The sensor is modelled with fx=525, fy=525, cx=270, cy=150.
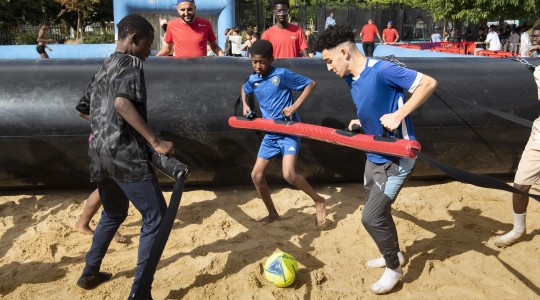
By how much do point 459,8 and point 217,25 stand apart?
11.4 meters

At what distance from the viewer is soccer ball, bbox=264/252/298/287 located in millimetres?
3688

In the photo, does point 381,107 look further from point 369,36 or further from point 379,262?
point 369,36

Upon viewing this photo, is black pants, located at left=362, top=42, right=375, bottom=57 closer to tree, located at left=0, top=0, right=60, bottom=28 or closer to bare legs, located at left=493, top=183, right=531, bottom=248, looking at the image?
bare legs, located at left=493, top=183, right=531, bottom=248

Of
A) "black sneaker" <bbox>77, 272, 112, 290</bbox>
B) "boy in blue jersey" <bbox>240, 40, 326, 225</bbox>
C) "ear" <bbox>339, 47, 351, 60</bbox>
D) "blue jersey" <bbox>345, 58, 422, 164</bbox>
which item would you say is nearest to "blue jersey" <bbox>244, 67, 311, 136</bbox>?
"boy in blue jersey" <bbox>240, 40, 326, 225</bbox>

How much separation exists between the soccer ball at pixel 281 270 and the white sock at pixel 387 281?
0.58 metres

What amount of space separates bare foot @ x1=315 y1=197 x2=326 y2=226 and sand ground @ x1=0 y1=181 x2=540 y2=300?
0.07 m

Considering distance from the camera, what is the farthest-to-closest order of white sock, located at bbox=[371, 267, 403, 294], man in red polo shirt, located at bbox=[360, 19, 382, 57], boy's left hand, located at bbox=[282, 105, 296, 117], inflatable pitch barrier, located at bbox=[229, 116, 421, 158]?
man in red polo shirt, located at bbox=[360, 19, 382, 57], boy's left hand, located at bbox=[282, 105, 296, 117], white sock, located at bbox=[371, 267, 403, 294], inflatable pitch barrier, located at bbox=[229, 116, 421, 158]

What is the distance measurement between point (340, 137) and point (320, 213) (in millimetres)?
1228

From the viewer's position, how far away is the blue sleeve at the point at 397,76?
326 cm

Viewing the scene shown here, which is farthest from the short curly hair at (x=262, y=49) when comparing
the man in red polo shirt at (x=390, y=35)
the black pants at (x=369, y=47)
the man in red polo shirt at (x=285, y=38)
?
the man in red polo shirt at (x=390, y=35)

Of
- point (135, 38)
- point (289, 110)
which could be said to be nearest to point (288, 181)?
point (289, 110)

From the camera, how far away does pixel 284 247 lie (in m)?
4.43

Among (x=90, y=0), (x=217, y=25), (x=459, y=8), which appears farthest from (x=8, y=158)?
(x=90, y=0)

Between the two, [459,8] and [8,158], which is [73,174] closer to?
[8,158]
